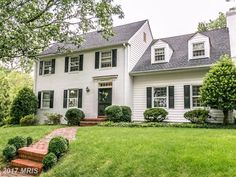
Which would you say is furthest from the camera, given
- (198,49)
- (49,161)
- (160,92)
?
(160,92)

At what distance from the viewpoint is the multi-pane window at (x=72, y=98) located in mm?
17355

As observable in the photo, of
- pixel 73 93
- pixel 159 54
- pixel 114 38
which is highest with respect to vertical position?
pixel 114 38

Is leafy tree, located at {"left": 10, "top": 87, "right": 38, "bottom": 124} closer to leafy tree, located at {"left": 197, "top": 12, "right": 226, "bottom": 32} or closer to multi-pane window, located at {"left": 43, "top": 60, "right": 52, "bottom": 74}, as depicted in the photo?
multi-pane window, located at {"left": 43, "top": 60, "right": 52, "bottom": 74}

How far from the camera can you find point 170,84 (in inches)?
594

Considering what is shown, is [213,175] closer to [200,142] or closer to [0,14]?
[200,142]

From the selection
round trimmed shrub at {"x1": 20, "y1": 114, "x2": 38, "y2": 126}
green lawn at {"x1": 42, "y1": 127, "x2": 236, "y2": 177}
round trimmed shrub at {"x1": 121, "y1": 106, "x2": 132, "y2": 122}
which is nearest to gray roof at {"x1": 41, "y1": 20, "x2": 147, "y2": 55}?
round trimmed shrub at {"x1": 121, "y1": 106, "x2": 132, "y2": 122}

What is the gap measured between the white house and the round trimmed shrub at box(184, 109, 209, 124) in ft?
2.71

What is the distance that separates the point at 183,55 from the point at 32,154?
11353mm

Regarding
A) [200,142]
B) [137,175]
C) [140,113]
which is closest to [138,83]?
[140,113]

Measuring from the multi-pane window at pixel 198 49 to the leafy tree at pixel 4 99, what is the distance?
614 inches

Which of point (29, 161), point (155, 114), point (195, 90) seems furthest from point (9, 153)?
point (195, 90)

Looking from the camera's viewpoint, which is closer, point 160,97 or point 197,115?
point 197,115

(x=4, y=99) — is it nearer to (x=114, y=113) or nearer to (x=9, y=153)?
(x=114, y=113)

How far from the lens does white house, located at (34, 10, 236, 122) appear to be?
14688 mm
